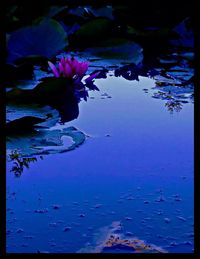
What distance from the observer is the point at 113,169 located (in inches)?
37.6

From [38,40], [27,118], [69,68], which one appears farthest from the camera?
[38,40]

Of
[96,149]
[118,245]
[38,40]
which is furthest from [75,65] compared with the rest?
[118,245]

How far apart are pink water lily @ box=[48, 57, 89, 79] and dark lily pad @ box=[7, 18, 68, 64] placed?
0.25 meters

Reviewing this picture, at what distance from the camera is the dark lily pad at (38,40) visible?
5.66ft

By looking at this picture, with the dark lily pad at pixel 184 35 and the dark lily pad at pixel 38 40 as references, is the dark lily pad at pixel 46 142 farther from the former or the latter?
the dark lily pad at pixel 184 35

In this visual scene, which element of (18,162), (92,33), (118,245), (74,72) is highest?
(92,33)

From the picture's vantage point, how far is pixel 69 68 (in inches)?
59.3

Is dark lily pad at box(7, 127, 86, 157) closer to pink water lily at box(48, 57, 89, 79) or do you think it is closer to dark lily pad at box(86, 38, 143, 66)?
pink water lily at box(48, 57, 89, 79)

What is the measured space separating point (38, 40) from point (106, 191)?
1008 millimetres

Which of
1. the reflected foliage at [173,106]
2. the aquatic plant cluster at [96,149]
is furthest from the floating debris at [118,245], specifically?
the reflected foliage at [173,106]

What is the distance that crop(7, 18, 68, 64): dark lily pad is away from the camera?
173cm

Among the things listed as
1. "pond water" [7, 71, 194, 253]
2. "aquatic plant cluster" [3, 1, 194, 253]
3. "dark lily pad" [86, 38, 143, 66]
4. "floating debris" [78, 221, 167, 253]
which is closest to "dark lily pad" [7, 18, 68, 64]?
"aquatic plant cluster" [3, 1, 194, 253]

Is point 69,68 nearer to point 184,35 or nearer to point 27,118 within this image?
point 27,118

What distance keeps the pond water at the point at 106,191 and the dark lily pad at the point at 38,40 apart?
0.55 meters
